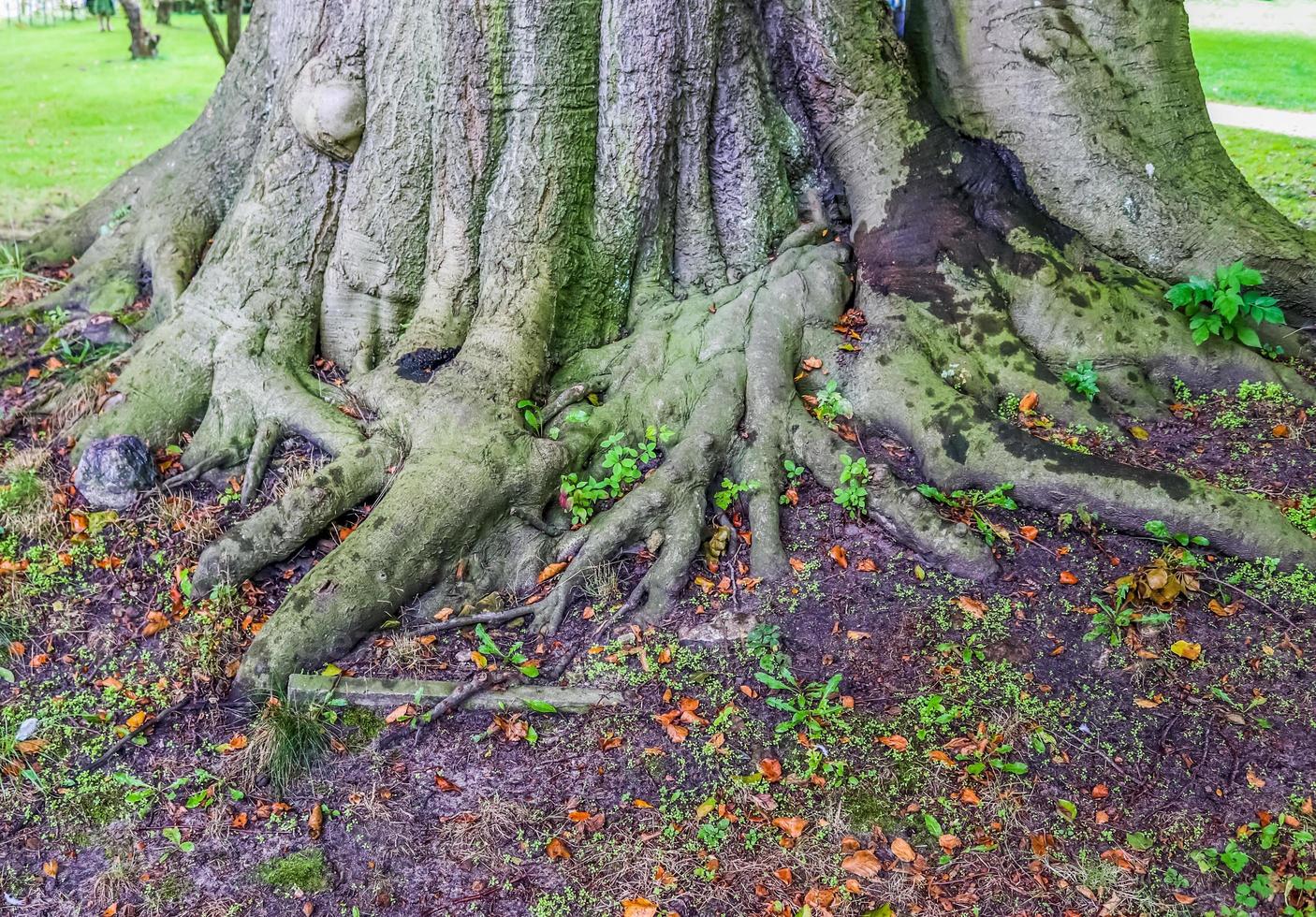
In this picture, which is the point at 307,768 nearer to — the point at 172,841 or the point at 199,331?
the point at 172,841

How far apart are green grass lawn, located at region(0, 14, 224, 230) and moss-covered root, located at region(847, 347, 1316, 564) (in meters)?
7.14

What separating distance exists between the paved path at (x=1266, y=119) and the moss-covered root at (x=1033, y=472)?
6664 millimetres

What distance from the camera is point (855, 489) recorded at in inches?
150

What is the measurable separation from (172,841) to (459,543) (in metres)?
1.45

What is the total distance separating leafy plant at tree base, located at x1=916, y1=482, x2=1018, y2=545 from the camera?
3.74 m

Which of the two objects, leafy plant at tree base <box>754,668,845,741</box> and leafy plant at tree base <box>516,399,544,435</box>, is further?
leafy plant at tree base <box>516,399,544,435</box>

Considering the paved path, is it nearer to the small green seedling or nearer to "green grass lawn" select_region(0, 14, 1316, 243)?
"green grass lawn" select_region(0, 14, 1316, 243)

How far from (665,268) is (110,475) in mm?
2918

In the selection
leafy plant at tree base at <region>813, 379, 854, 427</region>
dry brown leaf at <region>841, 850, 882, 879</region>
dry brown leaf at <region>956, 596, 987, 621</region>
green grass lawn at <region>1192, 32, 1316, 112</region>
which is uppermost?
green grass lawn at <region>1192, 32, 1316, 112</region>

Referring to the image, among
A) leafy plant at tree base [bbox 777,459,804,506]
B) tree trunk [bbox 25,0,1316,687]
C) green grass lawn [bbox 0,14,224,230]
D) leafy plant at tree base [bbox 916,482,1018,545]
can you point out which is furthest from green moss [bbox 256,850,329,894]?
green grass lawn [bbox 0,14,224,230]

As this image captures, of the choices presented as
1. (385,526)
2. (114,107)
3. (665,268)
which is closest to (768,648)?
(385,526)

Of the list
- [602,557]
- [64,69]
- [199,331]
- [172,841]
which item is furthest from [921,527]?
[64,69]

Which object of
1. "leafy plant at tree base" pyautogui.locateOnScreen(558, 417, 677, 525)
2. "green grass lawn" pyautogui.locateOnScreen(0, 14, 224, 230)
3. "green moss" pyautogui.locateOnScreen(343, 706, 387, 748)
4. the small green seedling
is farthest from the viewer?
"green grass lawn" pyautogui.locateOnScreen(0, 14, 224, 230)

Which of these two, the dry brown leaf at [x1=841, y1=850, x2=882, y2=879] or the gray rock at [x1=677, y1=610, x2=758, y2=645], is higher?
the gray rock at [x1=677, y1=610, x2=758, y2=645]
